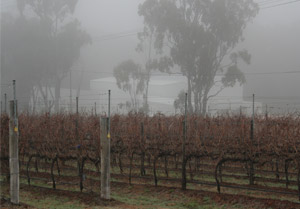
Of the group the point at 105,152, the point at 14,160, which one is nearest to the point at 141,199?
the point at 105,152

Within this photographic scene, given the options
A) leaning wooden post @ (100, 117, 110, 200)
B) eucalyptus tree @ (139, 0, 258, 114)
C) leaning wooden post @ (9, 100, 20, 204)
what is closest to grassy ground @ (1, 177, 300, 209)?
leaning wooden post @ (9, 100, 20, 204)

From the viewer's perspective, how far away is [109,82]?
157 ft

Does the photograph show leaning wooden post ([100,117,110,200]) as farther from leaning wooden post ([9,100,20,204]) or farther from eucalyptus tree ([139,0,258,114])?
eucalyptus tree ([139,0,258,114])

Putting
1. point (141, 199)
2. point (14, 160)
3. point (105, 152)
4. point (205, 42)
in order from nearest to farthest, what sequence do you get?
point (14, 160) → point (105, 152) → point (141, 199) → point (205, 42)

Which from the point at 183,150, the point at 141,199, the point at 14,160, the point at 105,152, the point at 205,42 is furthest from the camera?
the point at 205,42

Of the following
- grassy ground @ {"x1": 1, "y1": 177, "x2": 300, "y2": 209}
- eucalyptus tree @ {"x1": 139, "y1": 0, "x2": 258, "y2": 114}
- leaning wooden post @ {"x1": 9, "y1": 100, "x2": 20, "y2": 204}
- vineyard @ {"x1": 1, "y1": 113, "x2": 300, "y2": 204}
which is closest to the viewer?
leaning wooden post @ {"x1": 9, "y1": 100, "x2": 20, "y2": 204}

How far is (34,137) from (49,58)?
3255 cm

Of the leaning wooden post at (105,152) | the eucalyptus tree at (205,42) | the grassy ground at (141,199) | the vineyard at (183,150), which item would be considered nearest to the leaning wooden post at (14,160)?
the grassy ground at (141,199)

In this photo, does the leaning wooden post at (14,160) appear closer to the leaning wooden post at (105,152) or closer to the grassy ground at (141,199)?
the grassy ground at (141,199)

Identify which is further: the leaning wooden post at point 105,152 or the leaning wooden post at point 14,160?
the leaning wooden post at point 105,152

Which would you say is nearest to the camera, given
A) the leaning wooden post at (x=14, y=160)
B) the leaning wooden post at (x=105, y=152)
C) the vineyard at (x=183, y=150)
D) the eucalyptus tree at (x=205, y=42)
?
the leaning wooden post at (x=14, y=160)

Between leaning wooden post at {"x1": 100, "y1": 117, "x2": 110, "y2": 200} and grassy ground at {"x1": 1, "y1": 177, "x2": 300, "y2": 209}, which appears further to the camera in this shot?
grassy ground at {"x1": 1, "y1": 177, "x2": 300, "y2": 209}

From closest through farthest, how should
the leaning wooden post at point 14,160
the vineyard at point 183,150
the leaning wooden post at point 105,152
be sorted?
1. the leaning wooden post at point 14,160
2. the leaning wooden post at point 105,152
3. the vineyard at point 183,150

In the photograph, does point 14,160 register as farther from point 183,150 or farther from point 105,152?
point 183,150
